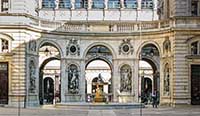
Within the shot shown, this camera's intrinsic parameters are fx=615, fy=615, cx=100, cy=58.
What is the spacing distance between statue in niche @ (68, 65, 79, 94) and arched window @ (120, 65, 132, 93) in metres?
4.99

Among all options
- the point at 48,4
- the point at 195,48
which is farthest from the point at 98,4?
the point at 195,48

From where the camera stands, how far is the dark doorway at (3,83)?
198 feet

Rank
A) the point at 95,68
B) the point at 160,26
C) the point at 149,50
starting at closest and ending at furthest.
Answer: the point at 160,26 < the point at 149,50 < the point at 95,68

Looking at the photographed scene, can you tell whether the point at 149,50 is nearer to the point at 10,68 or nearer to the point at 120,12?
the point at 120,12

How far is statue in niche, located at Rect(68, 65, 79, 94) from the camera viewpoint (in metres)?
68.0

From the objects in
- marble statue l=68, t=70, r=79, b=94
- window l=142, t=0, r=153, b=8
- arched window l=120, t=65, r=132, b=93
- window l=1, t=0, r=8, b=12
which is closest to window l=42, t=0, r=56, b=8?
window l=142, t=0, r=153, b=8

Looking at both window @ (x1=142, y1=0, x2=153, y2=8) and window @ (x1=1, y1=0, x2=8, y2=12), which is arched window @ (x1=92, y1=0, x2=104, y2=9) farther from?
window @ (x1=1, y1=0, x2=8, y2=12)

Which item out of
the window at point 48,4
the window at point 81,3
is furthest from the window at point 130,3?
the window at point 48,4

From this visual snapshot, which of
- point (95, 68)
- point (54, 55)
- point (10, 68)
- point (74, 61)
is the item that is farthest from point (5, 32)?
point (95, 68)

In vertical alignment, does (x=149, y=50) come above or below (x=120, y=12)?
below

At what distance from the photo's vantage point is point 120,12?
86.0 meters

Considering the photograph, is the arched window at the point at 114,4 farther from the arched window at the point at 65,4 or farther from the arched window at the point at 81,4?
the arched window at the point at 65,4

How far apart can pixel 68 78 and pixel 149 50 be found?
17238 mm

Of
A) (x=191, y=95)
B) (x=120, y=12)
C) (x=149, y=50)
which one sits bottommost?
(x=191, y=95)
